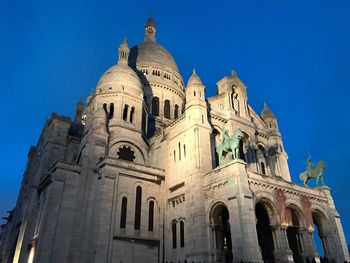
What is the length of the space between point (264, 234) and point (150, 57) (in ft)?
137

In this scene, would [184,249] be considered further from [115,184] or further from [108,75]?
[108,75]

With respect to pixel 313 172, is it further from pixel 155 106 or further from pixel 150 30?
pixel 150 30

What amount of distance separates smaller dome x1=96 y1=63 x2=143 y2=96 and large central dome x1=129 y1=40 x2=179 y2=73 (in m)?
14.6

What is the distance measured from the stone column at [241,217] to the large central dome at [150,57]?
3817 cm

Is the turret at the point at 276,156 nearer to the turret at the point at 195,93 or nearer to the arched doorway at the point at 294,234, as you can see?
the arched doorway at the point at 294,234

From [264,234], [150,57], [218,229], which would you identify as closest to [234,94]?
[264,234]

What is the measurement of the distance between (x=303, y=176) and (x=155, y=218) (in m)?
18.5

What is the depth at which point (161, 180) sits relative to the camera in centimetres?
3681

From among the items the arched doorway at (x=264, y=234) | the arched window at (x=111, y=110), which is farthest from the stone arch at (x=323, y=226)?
the arched window at (x=111, y=110)

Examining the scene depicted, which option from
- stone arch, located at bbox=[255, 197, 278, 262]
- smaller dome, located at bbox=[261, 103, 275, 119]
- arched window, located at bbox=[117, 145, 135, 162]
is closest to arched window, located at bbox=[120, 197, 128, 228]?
arched window, located at bbox=[117, 145, 135, 162]

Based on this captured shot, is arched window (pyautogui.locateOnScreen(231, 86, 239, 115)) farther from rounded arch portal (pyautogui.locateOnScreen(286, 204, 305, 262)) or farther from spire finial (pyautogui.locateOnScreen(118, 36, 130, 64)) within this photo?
spire finial (pyautogui.locateOnScreen(118, 36, 130, 64))

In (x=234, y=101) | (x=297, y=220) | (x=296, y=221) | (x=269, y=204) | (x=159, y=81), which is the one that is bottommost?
(x=296, y=221)

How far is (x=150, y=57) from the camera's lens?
203ft

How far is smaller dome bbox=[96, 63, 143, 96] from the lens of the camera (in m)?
44.2
